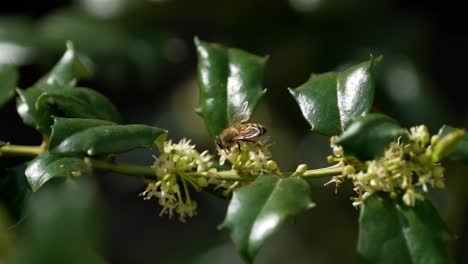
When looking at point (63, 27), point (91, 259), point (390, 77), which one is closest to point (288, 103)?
point (390, 77)

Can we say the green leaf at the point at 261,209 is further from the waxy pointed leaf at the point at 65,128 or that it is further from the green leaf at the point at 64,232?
the green leaf at the point at 64,232

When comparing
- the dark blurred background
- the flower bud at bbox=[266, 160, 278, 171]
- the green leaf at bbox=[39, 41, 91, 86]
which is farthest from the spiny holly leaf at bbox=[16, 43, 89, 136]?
the dark blurred background

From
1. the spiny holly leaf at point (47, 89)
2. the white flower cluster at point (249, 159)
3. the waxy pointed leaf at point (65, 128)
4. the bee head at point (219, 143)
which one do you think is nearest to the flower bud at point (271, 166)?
the white flower cluster at point (249, 159)

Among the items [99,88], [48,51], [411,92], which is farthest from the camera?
[99,88]

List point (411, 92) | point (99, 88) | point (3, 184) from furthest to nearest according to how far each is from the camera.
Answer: point (99, 88) → point (411, 92) → point (3, 184)

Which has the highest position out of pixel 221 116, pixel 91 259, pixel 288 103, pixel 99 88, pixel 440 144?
pixel 91 259

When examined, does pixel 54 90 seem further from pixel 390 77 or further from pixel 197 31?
pixel 197 31

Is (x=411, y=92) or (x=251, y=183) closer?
(x=251, y=183)

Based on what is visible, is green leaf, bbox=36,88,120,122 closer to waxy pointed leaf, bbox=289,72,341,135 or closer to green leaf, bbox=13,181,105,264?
waxy pointed leaf, bbox=289,72,341,135
